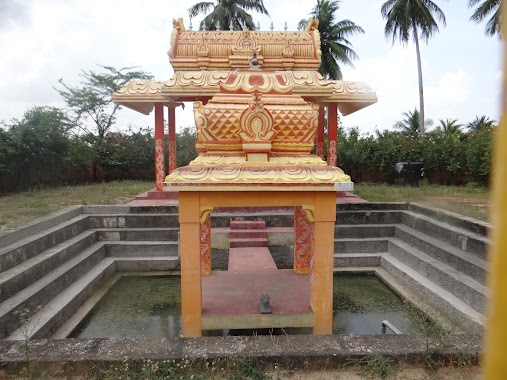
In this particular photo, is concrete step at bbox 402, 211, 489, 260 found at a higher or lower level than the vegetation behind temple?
lower

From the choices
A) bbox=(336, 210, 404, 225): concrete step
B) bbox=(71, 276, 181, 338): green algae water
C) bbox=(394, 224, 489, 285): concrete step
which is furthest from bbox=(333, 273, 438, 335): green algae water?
bbox=(71, 276, 181, 338): green algae water

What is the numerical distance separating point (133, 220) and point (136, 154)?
10.3 m

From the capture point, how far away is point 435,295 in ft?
19.0

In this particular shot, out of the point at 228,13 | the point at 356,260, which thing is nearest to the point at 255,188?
the point at 356,260

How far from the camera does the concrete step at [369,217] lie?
8453 mm

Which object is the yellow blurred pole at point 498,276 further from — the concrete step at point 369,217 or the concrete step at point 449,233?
the concrete step at point 369,217

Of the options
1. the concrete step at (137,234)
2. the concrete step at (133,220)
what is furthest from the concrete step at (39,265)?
the concrete step at (133,220)

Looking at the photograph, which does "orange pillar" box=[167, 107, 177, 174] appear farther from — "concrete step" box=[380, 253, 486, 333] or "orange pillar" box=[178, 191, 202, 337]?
"orange pillar" box=[178, 191, 202, 337]

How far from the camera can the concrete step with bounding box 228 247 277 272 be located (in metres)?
6.46

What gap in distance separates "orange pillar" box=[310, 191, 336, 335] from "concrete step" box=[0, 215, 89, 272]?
468 cm

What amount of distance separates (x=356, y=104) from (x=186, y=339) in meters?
7.92

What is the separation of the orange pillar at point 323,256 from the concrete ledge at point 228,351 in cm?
79

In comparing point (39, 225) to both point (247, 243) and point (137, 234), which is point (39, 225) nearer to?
point (137, 234)

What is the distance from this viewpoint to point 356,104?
31.2 feet
